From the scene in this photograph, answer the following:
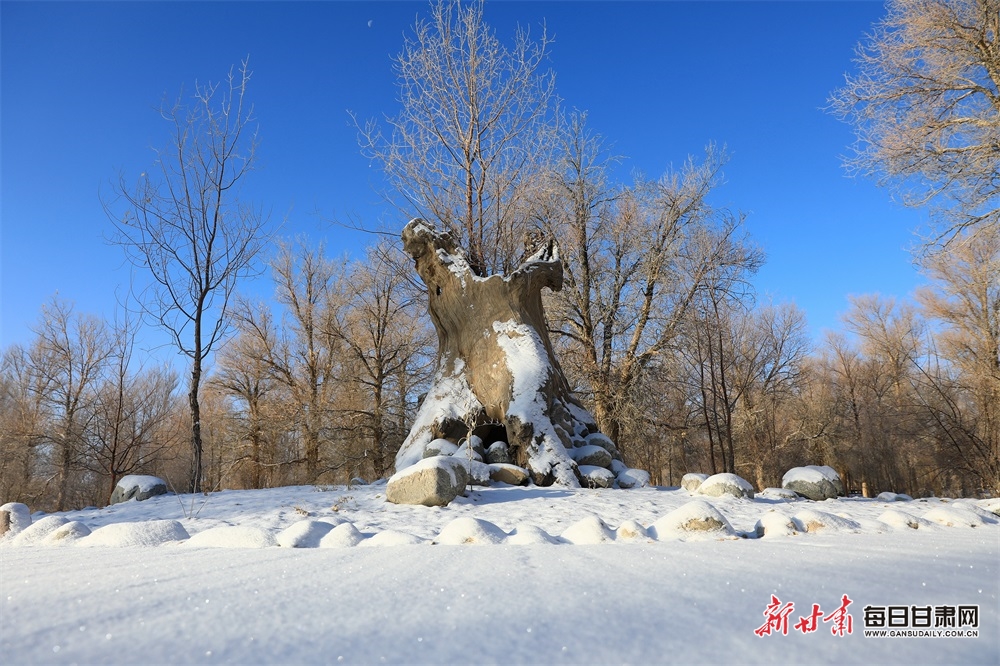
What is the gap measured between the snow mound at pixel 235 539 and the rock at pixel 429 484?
3.49m

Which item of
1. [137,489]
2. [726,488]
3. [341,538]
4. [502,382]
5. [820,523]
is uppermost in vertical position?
[502,382]

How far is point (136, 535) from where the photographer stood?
11.6ft

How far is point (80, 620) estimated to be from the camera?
52.5 inches

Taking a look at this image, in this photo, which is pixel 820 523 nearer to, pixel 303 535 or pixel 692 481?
pixel 303 535

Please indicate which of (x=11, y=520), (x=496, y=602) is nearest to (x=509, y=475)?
(x=11, y=520)

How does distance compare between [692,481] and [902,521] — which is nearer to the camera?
[902,521]

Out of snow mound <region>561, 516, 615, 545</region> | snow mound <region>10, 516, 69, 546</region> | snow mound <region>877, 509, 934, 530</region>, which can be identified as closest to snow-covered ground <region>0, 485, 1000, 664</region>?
snow mound <region>561, 516, 615, 545</region>

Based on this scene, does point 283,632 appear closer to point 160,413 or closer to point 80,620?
point 80,620

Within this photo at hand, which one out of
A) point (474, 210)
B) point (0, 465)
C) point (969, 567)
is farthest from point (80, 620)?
point (0, 465)

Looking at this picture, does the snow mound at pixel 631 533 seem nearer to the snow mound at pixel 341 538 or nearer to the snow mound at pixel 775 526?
the snow mound at pixel 775 526

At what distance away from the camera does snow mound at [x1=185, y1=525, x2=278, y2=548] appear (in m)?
3.18

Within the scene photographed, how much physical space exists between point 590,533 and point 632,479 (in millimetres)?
5913

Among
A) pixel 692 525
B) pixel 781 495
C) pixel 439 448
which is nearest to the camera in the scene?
pixel 692 525

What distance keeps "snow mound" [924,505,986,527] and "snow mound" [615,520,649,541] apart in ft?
11.5
